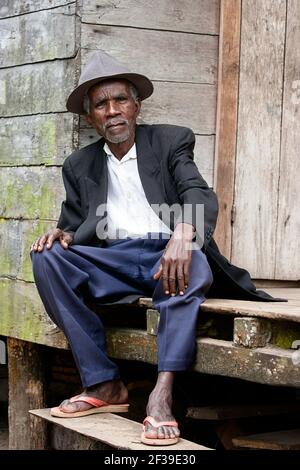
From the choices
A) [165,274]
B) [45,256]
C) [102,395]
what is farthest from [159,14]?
[102,395]

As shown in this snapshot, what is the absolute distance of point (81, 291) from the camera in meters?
4.41

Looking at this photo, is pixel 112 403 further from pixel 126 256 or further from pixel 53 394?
pixel 53 394

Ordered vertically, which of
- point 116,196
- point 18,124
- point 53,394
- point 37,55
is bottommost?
point 53,394

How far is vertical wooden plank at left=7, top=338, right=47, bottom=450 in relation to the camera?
5.44 meters

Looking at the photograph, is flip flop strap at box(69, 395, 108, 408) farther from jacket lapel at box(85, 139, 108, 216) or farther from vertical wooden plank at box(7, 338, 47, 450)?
vertical wooden plank at box(7, 338, 47, 450)

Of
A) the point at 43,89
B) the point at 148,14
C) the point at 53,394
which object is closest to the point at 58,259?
the point at 43,89

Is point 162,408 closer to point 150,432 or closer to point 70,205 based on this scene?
point 150,432

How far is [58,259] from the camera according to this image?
4266mm

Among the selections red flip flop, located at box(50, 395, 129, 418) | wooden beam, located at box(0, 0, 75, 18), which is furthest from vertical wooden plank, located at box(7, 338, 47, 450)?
wooden beam, located at box(0, 0, 75, 18)

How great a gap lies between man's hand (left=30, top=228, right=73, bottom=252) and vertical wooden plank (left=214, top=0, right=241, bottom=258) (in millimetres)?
1163

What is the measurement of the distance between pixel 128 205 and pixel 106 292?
466mm

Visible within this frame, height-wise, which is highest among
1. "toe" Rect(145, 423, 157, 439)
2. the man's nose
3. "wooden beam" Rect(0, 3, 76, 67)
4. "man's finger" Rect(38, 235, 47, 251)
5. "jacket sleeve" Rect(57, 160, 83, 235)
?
"wooden beam" Rect(0, 3, 76, 67)

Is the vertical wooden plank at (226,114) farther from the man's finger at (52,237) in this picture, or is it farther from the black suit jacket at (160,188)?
the man's finger at (52,237)
